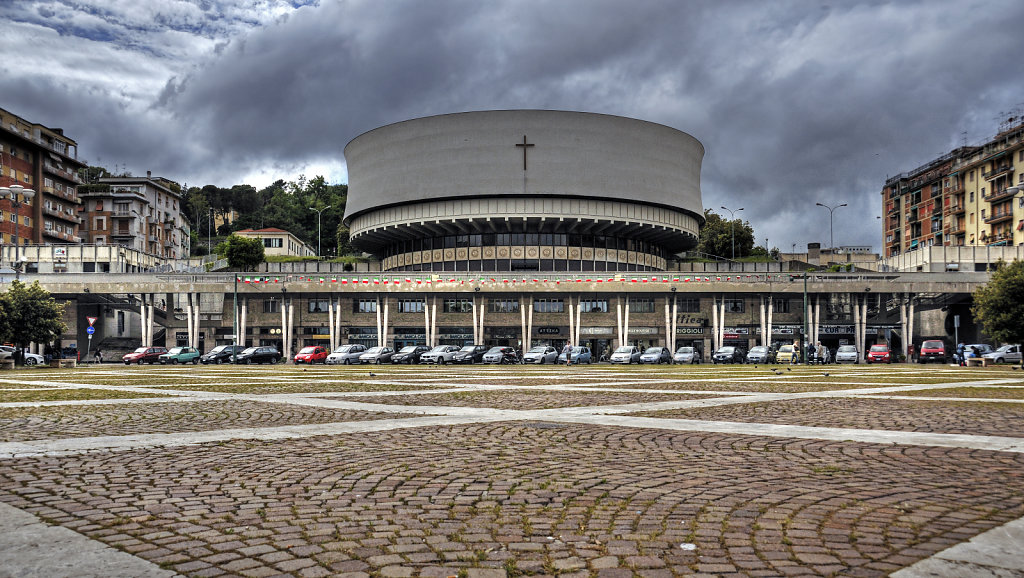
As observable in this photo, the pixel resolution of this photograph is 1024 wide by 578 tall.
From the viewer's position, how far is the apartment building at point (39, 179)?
287 feet

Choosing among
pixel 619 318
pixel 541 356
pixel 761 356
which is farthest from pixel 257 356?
pixel 761 356

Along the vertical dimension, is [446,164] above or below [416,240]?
above

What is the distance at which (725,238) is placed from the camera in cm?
11081

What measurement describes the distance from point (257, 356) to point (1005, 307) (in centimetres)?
4431

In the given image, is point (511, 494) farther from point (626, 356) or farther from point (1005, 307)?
point (626, 356)

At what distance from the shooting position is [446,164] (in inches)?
3179

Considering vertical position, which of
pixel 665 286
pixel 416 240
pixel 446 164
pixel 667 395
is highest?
pixel 446 164

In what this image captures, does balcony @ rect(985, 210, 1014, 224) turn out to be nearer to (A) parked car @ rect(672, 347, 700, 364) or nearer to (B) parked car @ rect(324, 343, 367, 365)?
(A) parked car @ rect(672, 347, 700, 364)

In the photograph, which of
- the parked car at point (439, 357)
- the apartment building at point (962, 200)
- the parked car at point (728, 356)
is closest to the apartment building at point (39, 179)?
the parked car at point (439, 357)

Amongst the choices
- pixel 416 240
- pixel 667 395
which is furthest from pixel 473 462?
pixel 416 240

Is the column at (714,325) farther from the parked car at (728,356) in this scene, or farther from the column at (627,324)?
the parked car at (728,356)

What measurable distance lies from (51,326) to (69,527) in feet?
147

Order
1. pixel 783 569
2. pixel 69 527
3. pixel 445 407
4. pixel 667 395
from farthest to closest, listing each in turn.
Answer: pixel 667 395
pixel 445 407
pixel 69 527
pixel 783 569

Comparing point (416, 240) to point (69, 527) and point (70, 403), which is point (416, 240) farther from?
point (69, 527)
